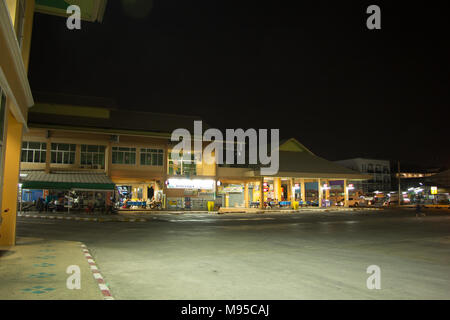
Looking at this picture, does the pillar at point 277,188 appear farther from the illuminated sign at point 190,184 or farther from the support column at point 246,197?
the illuminated sign at point 190,184

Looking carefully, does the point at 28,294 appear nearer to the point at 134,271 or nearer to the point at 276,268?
the point at 134,271

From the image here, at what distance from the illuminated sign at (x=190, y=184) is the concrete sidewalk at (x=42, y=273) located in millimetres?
26173

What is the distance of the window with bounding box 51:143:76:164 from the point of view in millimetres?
34625

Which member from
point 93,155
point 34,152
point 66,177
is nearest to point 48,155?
point 34,152

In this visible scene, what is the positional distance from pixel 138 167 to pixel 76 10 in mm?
27306

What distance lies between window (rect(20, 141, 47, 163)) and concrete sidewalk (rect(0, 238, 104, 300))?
2530cm

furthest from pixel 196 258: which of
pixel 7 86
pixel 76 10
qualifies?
pixel 76 10

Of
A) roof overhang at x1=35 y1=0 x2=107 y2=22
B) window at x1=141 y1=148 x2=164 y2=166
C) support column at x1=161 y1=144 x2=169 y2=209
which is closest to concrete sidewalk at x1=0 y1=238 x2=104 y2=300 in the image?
roof overhang at x1=35 y1=0 x2=107 y2=22

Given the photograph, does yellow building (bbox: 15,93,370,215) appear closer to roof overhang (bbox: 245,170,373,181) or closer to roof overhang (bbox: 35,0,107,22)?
roof overhang (bbox: 245,170,373,181)

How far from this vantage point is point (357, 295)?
582cm

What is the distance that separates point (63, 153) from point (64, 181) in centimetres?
528

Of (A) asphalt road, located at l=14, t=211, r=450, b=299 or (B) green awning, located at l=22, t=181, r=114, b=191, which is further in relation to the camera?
(B) green awning, located at l=22, t=181, r=114, b=191

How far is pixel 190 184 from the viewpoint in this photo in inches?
1517

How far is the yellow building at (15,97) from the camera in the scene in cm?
900
